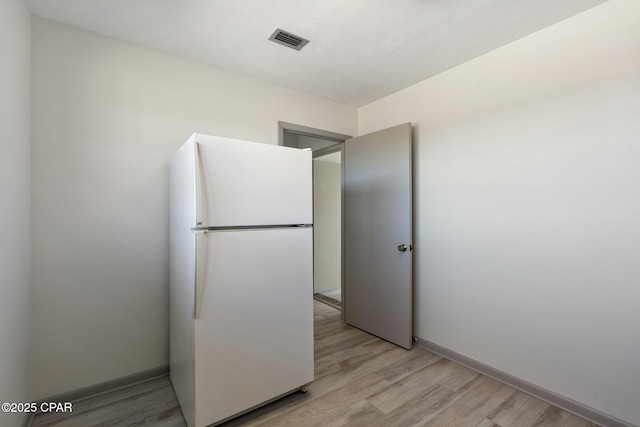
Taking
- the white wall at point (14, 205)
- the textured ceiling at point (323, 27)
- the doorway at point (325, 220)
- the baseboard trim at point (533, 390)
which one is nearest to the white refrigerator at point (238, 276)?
the white wall at point (14, 205)

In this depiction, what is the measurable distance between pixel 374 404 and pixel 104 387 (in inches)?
75.9

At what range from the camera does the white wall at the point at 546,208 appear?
5.53ft

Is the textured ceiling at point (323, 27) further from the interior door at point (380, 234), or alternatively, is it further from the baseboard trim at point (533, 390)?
the baseboard trim at point (533, 390)

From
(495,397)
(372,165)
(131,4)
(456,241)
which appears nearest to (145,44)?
(131,4)

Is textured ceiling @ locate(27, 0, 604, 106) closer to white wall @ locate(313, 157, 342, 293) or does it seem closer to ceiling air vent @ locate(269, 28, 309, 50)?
ceiling air vent @ locate(269, 28, 309, 50)

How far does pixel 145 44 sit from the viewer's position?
2.16 meters

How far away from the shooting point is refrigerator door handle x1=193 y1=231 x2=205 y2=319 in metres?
1.54

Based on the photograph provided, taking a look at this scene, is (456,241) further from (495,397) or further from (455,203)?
(495,397)

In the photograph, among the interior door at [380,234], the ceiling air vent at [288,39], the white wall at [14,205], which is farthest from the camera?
the interior door at [380,234]

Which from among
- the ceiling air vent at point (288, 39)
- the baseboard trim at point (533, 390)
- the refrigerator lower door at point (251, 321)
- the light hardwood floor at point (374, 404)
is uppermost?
the ceiling air vent at point (288, 39)

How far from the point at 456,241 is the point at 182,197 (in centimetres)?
222

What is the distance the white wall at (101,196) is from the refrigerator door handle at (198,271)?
0.90 metres

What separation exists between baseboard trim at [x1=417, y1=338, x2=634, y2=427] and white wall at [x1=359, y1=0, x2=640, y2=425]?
37mm

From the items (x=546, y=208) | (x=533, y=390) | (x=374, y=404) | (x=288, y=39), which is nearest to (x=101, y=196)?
(x=288, y=39)
